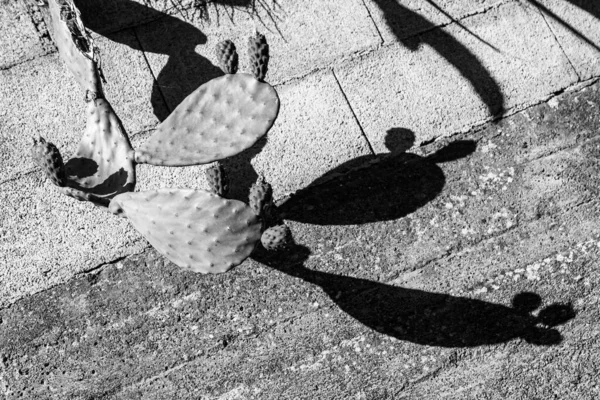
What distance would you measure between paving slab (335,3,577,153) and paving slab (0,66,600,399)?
0.35 meters

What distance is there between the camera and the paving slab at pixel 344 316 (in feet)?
17.1

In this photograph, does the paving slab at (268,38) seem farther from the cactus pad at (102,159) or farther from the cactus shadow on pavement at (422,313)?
the cactus shadow on pavement at (422,313)

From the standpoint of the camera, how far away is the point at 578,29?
5.95 meters

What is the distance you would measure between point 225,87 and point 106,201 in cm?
90

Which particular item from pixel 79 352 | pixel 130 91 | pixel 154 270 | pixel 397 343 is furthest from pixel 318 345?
pixel 130 91

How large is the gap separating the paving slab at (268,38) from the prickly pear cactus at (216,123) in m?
0.93

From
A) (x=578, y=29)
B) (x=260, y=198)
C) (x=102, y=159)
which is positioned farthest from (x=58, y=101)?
(x=578, y=29)

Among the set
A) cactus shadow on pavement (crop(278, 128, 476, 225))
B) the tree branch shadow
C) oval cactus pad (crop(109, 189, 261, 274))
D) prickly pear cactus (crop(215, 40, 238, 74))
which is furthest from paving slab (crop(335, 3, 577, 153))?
oval cactus pad (crop(109, 189, 261, 274))

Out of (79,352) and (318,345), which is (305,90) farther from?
(79,352)

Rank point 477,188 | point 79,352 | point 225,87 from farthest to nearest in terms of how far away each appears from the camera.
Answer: point 477,188
point 79,352
point 225,87

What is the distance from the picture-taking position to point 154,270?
17.6 feet

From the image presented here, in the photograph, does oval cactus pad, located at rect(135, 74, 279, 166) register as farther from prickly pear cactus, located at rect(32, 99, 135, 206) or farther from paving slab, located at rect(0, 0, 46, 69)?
paving slab, located at rect(0, 0, 46, 69)

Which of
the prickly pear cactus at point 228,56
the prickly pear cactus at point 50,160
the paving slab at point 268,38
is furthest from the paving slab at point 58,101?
the prickly pear cactus at point 228,56

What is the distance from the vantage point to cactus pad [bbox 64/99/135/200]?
4.80 metres
